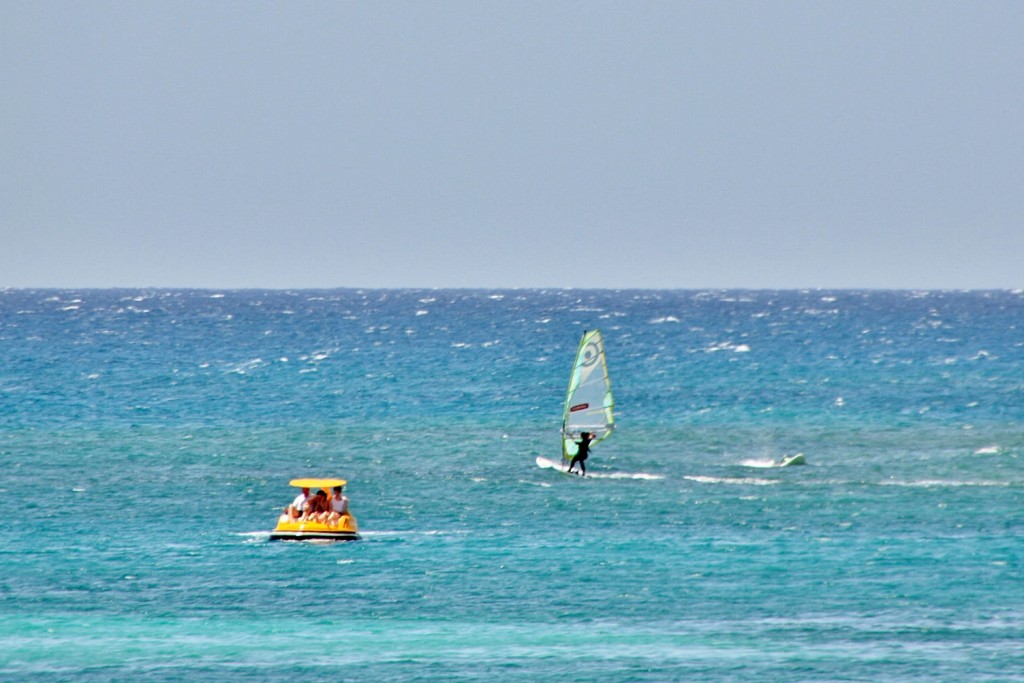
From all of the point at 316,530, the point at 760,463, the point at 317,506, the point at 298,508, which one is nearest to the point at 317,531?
the point at 316,530

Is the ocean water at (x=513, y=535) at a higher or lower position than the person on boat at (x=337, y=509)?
lower

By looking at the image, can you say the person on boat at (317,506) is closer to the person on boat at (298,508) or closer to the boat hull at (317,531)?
the person on boat at (298,508)

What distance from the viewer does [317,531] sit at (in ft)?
148

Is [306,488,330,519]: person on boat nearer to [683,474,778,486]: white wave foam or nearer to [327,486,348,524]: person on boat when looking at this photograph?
[327,486,348,524]: person on boat

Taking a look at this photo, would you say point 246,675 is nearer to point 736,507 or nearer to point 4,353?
point 736,507

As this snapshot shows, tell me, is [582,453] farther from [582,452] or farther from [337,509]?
[337,509]

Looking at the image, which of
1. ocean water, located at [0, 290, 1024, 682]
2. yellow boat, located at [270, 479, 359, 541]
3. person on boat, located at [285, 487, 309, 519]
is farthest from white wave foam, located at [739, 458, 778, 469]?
person on boat, located at [285, 487, 309, 519]

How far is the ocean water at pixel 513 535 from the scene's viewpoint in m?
33.2

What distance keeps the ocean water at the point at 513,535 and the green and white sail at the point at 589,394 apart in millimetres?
1861

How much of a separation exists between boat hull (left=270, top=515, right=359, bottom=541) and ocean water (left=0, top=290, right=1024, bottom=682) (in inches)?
25.5

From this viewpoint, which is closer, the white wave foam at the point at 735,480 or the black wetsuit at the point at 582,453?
the white wave foam at the point at 735,480

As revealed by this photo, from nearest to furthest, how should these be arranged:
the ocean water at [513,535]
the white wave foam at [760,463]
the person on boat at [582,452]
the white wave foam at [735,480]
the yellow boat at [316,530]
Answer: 1. the ocean water at [513,535]
2. the yellow boat at [316,530]
3. the white wave foam at [735,480]
4. the person on boat at [582,452]
5. the white wave foam at [760,463]

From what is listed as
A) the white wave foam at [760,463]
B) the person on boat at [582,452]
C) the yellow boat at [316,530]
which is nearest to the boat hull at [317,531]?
the yellow boat at [316,530]

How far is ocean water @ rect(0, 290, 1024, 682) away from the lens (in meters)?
33.2
